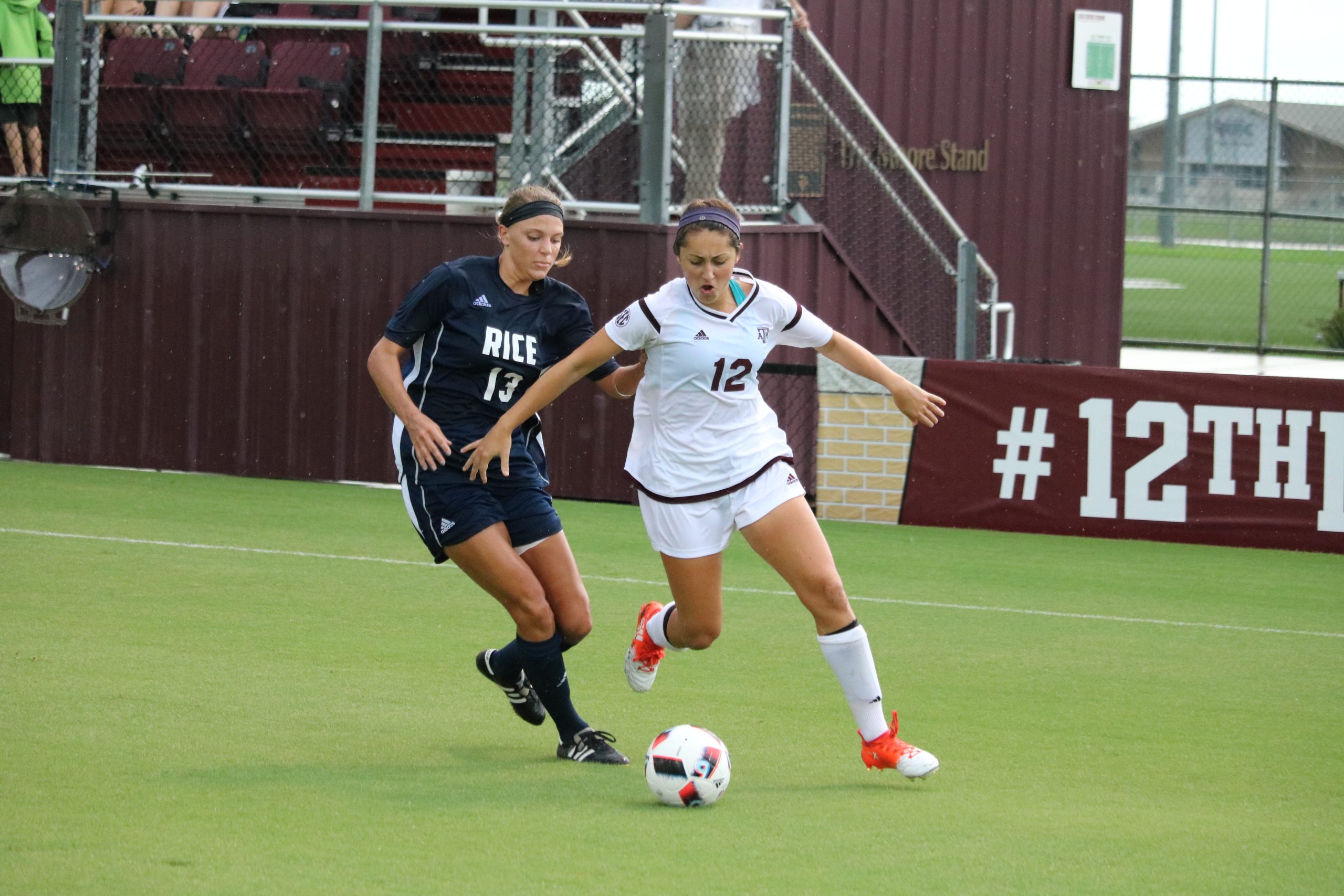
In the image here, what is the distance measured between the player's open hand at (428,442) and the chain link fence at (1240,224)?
15499 mm

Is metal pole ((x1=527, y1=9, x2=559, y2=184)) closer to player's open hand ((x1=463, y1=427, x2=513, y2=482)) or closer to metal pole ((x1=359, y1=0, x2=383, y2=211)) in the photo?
metal pole ((x1=359, y1=0, x2=383, y2=211))

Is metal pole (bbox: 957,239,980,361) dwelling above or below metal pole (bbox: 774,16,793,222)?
below

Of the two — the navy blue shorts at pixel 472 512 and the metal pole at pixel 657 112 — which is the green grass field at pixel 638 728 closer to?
the navy blue shorts at pixel 472 512

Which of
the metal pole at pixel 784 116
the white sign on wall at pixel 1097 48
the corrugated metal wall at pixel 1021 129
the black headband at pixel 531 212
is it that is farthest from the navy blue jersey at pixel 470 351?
the white sign on wall at pixel 1097 48

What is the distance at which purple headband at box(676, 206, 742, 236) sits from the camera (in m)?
5.83

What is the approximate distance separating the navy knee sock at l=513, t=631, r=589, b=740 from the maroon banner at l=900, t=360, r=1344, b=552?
6841mm

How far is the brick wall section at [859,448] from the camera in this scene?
41.6 feet

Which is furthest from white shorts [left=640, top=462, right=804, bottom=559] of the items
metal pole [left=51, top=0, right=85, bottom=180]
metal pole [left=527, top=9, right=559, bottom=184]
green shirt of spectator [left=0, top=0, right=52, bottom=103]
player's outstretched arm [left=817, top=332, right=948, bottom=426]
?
green shirt of spectator [left=0, top=0, right=52, bottom=103]

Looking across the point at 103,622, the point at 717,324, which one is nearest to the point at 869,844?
the point at 717,324

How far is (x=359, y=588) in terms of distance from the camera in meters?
9.45

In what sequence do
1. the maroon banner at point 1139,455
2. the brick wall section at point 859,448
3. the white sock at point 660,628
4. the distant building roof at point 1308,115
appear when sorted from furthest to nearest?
the distant building roof at point 1308,115 < the brick wall section at point 859,448 < the maroon banner at point 1139,455 < the white sock at point 660,628

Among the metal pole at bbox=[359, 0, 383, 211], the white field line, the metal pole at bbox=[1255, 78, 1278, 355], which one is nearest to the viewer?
the white field line

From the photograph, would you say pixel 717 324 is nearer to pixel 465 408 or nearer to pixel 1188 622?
pixel 465 408

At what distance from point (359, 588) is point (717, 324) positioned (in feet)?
13.3
